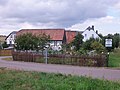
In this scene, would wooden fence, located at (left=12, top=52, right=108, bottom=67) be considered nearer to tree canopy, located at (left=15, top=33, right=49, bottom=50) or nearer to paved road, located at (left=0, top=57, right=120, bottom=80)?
paved road, located at (left=0, top=57, right=120, bottom=80)

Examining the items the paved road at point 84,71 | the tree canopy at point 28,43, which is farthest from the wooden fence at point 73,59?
the tree canopy at point 28,43

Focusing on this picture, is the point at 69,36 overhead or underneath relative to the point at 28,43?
overhead

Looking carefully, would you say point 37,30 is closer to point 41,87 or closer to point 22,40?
point 22,40

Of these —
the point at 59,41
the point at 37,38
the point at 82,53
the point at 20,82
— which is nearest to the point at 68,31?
the point at 59,41

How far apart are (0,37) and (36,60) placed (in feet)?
354

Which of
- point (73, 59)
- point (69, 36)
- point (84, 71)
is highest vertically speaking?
point (69, 36)

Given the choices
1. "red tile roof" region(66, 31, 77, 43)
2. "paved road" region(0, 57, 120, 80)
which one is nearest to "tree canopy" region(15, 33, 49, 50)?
"paved road" region(0, 57, 120, 80)

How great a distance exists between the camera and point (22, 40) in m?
59.4

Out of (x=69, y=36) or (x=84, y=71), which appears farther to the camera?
(x=69, y=36)

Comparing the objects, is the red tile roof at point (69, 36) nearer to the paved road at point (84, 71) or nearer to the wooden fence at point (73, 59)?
the wooden fence at point (73, 59)

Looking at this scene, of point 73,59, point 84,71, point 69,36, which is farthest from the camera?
point 69,36

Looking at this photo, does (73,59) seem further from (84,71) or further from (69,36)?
(69,36)

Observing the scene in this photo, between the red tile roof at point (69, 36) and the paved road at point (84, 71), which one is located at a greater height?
the red tile roof at point (69, 36)

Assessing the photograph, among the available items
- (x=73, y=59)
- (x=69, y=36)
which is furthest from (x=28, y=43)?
(x=69, y=36)
